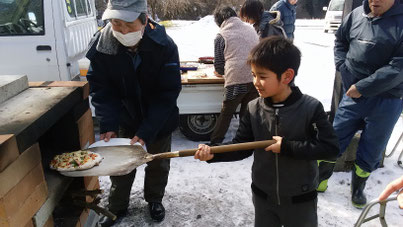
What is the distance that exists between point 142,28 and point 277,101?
1.01m

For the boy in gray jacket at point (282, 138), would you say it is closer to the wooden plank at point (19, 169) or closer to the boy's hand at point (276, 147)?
the boy's hand at point (276, 147)

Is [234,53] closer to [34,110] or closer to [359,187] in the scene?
[359,187]

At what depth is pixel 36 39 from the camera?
3.80m

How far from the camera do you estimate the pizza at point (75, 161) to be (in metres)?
1.77

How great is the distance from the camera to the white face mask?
2.03 m

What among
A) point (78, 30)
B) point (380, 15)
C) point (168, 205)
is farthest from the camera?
point (78, 30)

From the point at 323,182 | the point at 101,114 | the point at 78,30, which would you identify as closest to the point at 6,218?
the point at 101,114

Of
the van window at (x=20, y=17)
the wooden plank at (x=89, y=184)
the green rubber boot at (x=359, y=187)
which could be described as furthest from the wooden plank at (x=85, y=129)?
the green rubber boot at (x=359, y=187)

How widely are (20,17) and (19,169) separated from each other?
10.2 feet

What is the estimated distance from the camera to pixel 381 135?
2732 millimetres

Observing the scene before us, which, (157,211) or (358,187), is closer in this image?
(157,211)

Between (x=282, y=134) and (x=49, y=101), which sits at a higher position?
(x=49, y=101)

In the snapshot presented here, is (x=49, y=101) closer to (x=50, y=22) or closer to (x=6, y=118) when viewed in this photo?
(x=6, y=118)

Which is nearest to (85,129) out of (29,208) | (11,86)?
(11,86)
